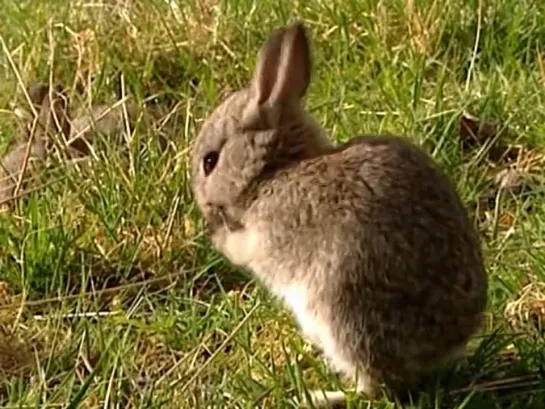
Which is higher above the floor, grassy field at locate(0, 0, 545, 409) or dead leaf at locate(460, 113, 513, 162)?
grassy field at locate(0, 0, 545, 409)

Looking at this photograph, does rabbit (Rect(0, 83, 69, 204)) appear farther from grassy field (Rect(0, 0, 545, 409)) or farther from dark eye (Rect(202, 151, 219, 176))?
dark eye (Rect(202, 151, 219, 176))

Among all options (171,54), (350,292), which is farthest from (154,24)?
(350,292)

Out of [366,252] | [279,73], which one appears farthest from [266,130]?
[366,252]

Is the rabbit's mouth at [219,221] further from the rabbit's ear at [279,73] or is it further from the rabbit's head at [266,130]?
the rabbit's ear at [279,73]

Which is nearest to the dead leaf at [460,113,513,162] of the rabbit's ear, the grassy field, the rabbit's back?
the grassy field

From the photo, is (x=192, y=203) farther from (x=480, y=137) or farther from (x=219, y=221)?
(x=480, y=137)

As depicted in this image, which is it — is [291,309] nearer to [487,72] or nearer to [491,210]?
[491,210]

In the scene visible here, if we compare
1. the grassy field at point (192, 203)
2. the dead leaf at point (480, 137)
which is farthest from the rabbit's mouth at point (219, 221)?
the dead leaf at point (480, 137)
